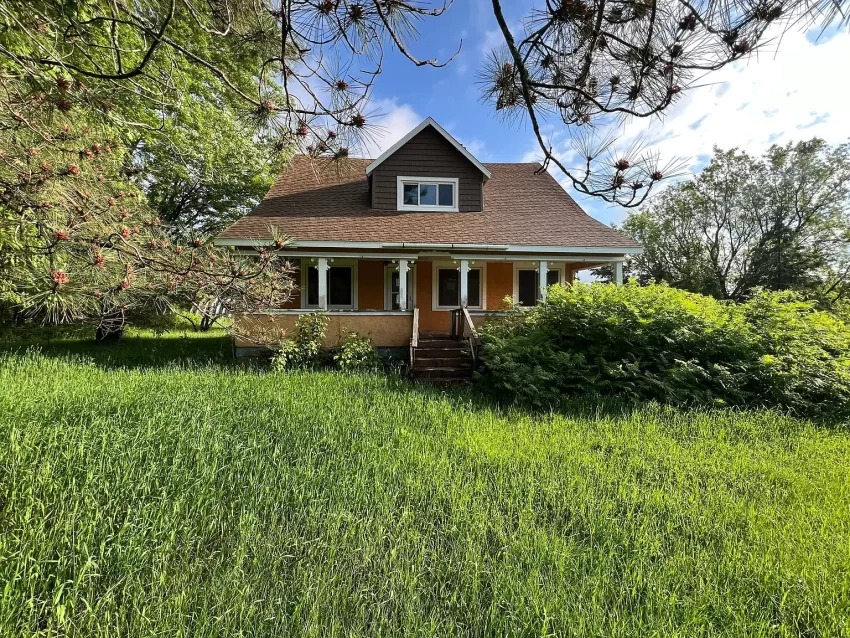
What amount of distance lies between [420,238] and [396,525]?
901 cm

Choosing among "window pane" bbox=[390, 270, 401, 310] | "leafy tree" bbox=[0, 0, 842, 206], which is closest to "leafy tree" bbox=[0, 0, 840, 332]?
"leafy tree" bbox=[0, 0, 842, 206]

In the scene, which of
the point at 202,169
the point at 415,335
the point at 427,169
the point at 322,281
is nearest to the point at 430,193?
the point at 427,169

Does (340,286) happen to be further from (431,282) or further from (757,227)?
(757,227)

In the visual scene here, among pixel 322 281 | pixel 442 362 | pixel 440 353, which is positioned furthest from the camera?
pixel 322 281

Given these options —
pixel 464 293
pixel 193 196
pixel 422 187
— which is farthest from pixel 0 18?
pixel 193 196

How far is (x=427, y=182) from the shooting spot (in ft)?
41.1

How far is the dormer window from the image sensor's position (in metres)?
12.4

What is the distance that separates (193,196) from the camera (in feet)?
55.0

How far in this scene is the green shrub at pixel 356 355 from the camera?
30.3 feet

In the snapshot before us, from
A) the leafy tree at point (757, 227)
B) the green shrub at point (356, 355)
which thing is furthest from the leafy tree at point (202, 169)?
the leafy tree at point (757, 227)

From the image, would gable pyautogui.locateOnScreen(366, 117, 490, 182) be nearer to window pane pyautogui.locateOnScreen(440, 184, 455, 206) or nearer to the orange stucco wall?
window pane pyautogui.locateOnScreen(440, 184, 455, 206)

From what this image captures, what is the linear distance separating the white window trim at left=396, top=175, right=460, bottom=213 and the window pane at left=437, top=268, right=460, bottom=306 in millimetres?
2127

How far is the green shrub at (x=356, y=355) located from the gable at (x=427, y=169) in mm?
5060

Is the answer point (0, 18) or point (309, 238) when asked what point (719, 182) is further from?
point (0, 18)
